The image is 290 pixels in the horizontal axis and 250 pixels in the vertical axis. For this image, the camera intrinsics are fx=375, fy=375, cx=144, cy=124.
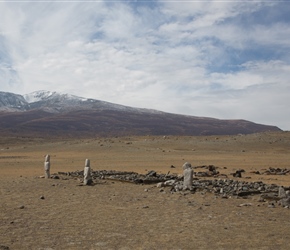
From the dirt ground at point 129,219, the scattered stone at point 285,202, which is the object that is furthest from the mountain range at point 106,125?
the scattered stone at point 285,202

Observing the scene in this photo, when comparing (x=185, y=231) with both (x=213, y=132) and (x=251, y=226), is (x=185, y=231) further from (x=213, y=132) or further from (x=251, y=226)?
(x=213, y=132)

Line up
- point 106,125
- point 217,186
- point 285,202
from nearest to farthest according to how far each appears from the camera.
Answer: point 285,202
point 217,186
point 106,125

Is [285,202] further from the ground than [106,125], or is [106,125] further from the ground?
[106,125]

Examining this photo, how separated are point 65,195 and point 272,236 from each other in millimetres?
9799

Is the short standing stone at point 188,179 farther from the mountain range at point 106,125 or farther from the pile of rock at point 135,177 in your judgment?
the mountain range at point 106,125

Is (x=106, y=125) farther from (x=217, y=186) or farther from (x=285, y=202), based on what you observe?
(x=285, y=202)

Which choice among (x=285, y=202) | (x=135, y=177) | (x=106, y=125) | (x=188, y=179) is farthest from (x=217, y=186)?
(x=106, y=125)

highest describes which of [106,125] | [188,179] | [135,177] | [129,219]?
[106,125]

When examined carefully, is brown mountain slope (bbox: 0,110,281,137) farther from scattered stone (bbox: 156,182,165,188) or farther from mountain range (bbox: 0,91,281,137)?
scattered stone (bbox: 156,182,165,188)

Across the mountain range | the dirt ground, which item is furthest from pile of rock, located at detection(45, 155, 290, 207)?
the mountain range

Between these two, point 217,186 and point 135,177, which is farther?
point 135,177

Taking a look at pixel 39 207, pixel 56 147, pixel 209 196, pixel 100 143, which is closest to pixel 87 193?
pixel 39 207

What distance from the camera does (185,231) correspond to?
413 inches

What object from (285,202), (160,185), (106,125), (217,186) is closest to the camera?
(285,202)
